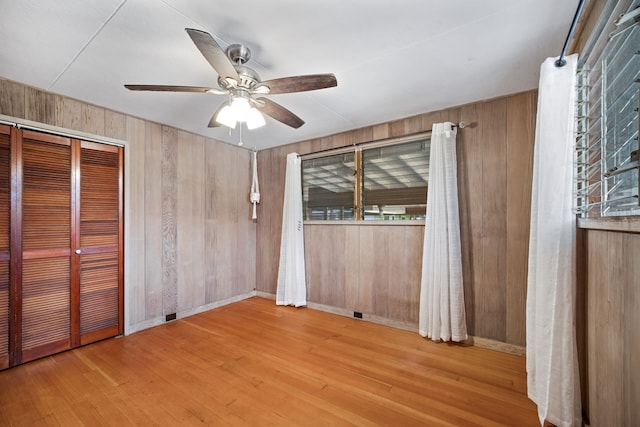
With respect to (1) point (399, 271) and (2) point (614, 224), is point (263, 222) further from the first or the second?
(2) point (614, 224)

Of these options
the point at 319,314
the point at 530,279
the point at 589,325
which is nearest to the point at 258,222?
the point at 319,314

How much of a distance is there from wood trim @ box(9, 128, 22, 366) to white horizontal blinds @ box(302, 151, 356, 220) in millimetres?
2837

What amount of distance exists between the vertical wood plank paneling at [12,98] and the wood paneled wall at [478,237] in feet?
10.1

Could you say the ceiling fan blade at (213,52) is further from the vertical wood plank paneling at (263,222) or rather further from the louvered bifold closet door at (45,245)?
the vertical wood plank paneling at (263,222)

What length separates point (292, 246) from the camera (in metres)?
3.70

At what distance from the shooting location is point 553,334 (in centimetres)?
147

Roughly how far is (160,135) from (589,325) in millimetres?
4054

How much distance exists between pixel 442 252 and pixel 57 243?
141 inches

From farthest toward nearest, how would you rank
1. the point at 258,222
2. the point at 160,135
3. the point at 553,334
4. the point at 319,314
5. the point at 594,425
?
the point at 258,222 → the point at 319,314 → the point at 160,135 → the point at 553,334 → the point at 594,425

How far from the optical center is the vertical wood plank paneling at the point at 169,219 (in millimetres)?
3158

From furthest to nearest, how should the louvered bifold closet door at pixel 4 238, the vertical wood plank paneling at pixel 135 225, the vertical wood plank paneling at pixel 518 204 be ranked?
1. the vertical wood plank paneling at pixel 135 225
2. the vertical wood plank paneling at pixel 518 204
3. the louvered bifold closet door at pixel 4 238

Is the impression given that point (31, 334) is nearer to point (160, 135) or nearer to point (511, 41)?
point (160, 135)

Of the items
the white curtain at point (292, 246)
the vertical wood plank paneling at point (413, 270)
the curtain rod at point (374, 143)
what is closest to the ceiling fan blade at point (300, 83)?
the curtain rod at point (374, 143)

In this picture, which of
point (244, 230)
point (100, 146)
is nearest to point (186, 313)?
point (244, 230)
